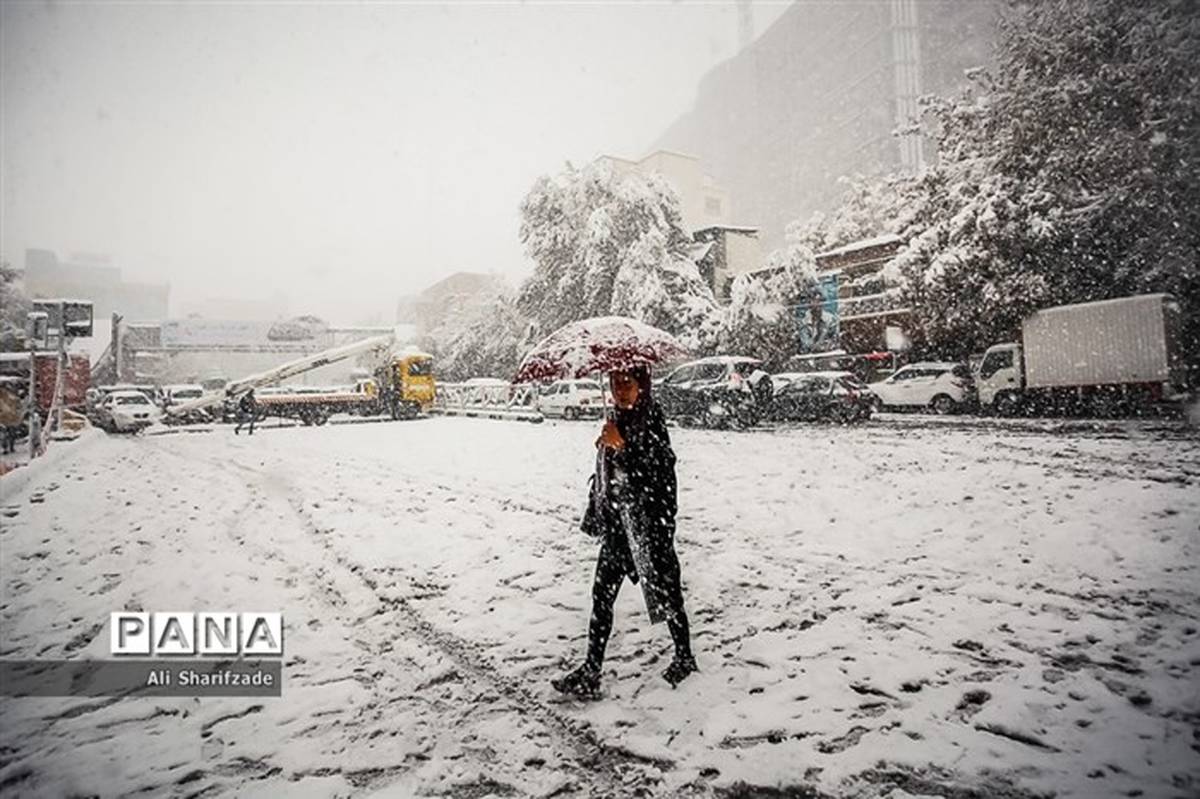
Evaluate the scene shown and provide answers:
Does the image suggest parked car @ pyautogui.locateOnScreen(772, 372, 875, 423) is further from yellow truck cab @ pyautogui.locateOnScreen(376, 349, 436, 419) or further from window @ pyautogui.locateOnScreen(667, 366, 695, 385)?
yellow truck cab @ pyautogui.locateOnScreen(376, 349, 436, 419)

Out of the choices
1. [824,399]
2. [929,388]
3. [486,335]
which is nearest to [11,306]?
[486,335]

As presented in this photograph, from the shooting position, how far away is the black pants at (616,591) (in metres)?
2.87

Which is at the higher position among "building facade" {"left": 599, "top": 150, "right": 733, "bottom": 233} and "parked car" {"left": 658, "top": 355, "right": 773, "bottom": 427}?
"building facade" {"left": 599, "top": 150, "right": 733, "bottom": 233}

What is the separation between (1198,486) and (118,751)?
9224 mm

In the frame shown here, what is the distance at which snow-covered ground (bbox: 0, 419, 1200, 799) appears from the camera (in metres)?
2.33

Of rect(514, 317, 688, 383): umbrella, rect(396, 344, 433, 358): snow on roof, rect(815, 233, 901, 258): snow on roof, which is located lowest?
rect(514, 317, 688, 383): umbrella

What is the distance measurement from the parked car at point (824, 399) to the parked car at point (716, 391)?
1.54 metres

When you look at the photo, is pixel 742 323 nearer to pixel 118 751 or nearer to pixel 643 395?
pixel 643 395

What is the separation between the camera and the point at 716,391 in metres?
13.3

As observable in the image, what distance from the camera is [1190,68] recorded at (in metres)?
11.4

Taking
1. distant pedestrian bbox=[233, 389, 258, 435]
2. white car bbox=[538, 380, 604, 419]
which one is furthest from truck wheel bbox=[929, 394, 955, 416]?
distant pedestrian bbox=[233, 389, 258, 435]

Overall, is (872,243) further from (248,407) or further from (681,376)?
(248,407)

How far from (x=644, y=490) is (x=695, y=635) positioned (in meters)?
1.28

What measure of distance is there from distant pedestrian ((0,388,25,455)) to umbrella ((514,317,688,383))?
1683 centimetres
